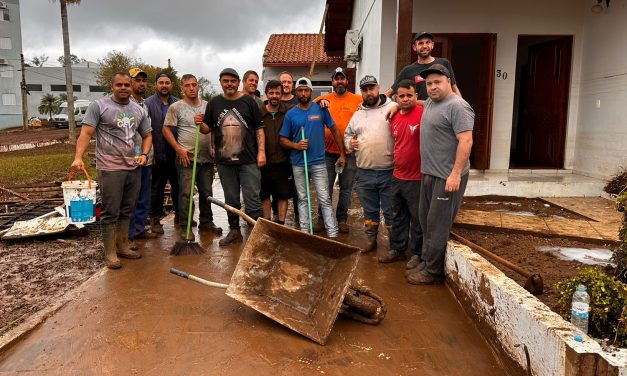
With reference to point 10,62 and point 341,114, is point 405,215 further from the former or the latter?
point 10,62

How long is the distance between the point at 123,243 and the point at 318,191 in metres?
2.13

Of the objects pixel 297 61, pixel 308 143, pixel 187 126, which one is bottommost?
pixel 308 143

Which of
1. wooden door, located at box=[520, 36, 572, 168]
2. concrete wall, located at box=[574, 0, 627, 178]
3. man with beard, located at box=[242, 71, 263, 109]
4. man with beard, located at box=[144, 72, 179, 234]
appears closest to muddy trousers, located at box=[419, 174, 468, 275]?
man with beard, located at box=[242, 71, 263, 109]

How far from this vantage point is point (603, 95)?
714 cm

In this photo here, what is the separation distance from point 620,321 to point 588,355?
0.36 m

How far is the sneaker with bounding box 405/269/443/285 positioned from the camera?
A: 13.3 ft

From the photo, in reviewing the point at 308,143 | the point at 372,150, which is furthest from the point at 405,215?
the point at 308,143

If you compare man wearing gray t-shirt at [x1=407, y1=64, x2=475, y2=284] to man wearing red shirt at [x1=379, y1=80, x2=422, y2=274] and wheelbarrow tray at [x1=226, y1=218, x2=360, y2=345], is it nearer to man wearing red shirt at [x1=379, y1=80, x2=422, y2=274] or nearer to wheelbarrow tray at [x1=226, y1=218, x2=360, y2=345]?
man wearing red shirt at [x1=379, y1=80, x2=422, y2=274]

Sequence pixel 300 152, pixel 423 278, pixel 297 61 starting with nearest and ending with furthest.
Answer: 1. pixel 423 278
2. pixel 300 152
3. pixel 297 61

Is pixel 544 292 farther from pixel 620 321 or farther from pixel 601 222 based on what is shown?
pixel 601 222

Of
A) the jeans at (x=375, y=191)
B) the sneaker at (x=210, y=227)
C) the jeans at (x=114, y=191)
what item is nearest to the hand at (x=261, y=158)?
the jeans at (x=375, y=191)

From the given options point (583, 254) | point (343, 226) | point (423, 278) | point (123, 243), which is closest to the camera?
point (423, 278)

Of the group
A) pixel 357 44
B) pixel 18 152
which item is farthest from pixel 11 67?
pixel 357 44

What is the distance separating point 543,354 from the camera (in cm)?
238
